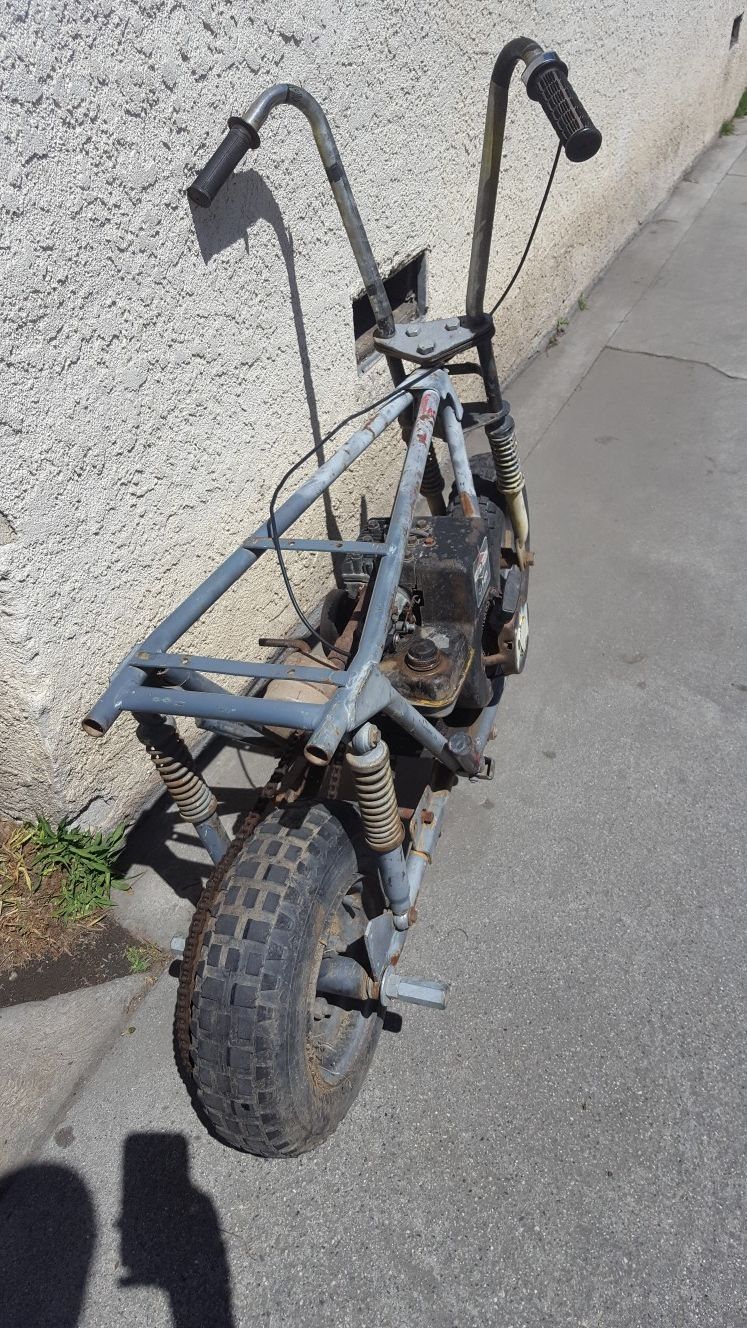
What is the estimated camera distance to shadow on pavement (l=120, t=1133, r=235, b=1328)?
1.92 m

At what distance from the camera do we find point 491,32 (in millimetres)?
3984

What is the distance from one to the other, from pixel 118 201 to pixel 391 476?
2089mm

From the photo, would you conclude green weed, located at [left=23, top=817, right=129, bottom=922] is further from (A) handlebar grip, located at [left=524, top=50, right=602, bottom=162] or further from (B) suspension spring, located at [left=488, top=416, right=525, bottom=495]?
(A) handlebar grip, located at [left=524, top=50, right=602, bottom=162]

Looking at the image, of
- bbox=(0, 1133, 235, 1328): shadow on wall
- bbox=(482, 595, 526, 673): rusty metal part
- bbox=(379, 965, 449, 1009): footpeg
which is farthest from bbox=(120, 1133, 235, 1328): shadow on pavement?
bbox=(482, 595, 526, 673): rusty metal part

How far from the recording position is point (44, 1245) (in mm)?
2021

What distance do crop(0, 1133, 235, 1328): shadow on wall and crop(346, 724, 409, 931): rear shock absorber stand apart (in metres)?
0.93

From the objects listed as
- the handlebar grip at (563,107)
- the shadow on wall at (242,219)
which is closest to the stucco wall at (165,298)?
the shadow on wall at (242,219)

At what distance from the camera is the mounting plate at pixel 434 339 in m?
2.74

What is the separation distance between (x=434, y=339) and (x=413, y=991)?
6.67 ft

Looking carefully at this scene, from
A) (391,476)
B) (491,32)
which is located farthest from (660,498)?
(491,32)

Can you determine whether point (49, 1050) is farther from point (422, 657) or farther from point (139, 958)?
point (422, 657)

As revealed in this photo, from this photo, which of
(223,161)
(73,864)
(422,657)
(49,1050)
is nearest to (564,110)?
(223,161)

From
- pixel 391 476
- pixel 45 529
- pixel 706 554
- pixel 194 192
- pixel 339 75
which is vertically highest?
pixel 339 75

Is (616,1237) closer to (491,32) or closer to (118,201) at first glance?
(118,201)
